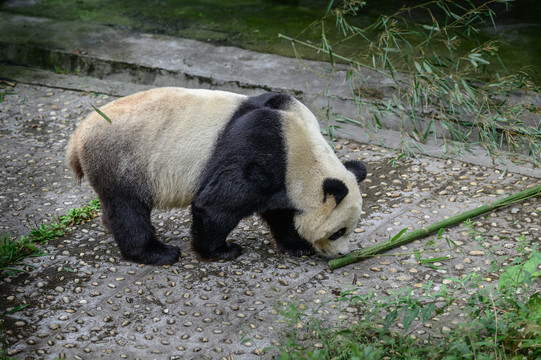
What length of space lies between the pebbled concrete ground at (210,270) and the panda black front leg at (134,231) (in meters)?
0.09

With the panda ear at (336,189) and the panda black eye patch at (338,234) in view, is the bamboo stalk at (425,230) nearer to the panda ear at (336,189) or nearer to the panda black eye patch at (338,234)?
the panda black eye patch at (338,234)

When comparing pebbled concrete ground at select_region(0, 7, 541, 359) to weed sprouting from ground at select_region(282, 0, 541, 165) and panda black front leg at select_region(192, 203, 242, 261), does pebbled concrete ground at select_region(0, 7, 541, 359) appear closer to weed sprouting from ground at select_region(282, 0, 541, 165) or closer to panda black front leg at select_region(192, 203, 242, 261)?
panda black front leg at select_region(192, 203, 242, 261)

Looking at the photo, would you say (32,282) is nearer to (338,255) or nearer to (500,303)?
(338,255)

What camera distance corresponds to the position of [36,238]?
15.7 ft

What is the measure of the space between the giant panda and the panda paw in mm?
42

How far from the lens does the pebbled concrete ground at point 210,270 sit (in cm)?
374

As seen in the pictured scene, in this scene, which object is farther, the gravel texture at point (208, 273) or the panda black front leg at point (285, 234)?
the panda black front leg at point (285, 234)

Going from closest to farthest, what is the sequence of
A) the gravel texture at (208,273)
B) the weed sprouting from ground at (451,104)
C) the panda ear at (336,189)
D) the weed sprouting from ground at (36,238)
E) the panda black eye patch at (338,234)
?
the gravel texture at (208,273), the panda ear at (336,189), the panda black eye patch at (338,234), the weed sprouting from ground at (36,238), the weed sprouting from ground at (451,104)

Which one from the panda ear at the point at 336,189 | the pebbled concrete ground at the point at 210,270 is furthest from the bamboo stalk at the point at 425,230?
the panda ear at the point at 336,189

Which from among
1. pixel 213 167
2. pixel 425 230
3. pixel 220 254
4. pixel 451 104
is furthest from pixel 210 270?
pixel 451 104

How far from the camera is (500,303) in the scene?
11.6 ft

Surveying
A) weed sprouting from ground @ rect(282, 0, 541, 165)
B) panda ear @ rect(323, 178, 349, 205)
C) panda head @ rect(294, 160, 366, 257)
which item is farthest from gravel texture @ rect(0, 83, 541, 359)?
panda ear @ rect(323, 178, 349, 205)

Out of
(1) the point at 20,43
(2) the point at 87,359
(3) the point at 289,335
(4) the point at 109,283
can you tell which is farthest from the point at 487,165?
(1) the point at 20,43

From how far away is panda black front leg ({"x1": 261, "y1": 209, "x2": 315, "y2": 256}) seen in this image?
4527 mm
